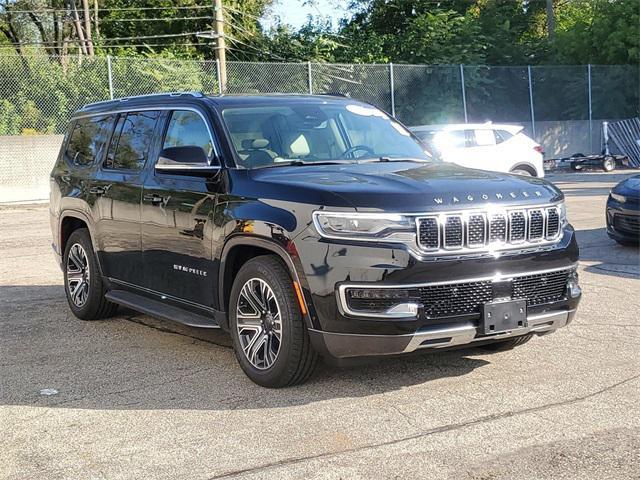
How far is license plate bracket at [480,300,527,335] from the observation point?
4.79 m

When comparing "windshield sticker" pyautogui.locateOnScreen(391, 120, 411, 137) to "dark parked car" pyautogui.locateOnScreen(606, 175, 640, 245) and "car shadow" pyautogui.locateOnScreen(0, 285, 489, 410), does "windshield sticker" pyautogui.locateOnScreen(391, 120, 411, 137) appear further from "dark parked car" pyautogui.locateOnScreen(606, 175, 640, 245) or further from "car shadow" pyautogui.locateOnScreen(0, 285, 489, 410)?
"dark parked car" pyautogui.locateOnScreen(606, 175, 640, 245)

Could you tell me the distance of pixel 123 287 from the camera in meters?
6.67

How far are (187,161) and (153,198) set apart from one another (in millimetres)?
635

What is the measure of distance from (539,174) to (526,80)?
12.7 m

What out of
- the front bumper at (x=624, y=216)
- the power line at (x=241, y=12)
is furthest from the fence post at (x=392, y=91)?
the front bumper at (x=624, y=216)

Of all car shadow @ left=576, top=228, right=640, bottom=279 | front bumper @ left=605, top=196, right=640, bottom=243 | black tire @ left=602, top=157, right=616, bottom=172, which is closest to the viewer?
car shadow @ left=576, top=228, right=640, bottom=279

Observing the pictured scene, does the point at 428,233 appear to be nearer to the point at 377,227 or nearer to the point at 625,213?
the point at 377,227

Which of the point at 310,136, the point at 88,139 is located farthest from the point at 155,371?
the point at 88,139

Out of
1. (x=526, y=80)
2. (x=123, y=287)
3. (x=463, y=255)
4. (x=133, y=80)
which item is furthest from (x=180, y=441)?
(x=526, y=80)

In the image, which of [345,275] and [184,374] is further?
[184,374]

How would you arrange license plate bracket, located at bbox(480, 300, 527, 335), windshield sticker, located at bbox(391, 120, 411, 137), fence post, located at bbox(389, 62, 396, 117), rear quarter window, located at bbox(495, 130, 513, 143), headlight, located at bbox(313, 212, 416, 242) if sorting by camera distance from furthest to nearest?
fence post, located at bbox(389, 62, 396, 117)
rear quarter window, located at bbox(495, 130, 513, 143)
windshield sticker, located at bbox(391, 120, 411, 137)
license plate bracket, located at bbox(480, 300, 527, 335)
headlight, located at bbox(313, 212, 416, 242)

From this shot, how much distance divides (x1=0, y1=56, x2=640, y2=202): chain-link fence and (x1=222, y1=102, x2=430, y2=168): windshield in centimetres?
1558

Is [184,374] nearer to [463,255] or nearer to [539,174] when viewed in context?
Result: [463,255]

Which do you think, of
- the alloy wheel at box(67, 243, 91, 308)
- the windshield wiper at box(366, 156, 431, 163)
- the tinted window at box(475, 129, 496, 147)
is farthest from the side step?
the tinted window at box(475, 129, 496, 147)
